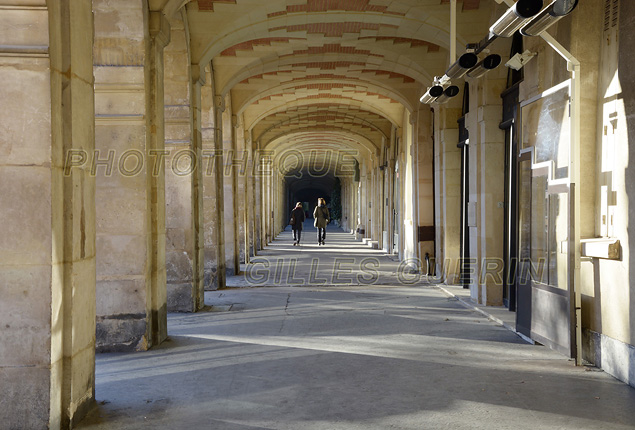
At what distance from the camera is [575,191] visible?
5.07m

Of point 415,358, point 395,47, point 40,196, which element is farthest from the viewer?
point 395,47

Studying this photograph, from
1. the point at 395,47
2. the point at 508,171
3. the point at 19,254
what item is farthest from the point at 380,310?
the point at 19,254

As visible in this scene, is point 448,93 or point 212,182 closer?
point 448,93

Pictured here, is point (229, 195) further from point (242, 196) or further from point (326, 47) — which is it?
point (326, 47)

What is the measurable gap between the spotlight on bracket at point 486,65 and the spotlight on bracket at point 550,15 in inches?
62.1

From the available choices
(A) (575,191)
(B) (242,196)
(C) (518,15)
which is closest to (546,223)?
(A) (575,191)

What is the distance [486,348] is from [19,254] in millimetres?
3977

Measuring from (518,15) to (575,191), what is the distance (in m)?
1.44

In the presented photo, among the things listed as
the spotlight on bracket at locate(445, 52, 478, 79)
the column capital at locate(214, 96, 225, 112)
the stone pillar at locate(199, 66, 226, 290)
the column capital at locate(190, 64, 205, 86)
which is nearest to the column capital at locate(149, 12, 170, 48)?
the column capital at locate(190, 64, 205, 86)

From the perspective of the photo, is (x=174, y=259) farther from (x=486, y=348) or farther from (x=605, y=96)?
(x=605, y=96)

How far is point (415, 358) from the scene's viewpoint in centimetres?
549

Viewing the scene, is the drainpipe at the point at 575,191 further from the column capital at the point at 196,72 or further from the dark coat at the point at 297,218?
the dark coat at the point at 297,218

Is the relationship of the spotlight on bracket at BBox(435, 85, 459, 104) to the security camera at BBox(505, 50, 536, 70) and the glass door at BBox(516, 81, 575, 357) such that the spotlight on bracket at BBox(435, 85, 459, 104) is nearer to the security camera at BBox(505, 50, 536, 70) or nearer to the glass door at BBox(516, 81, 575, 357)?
the security camera at BBox(505, 50, 536, 70)

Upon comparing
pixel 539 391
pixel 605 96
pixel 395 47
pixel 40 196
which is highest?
pixel 395 47
